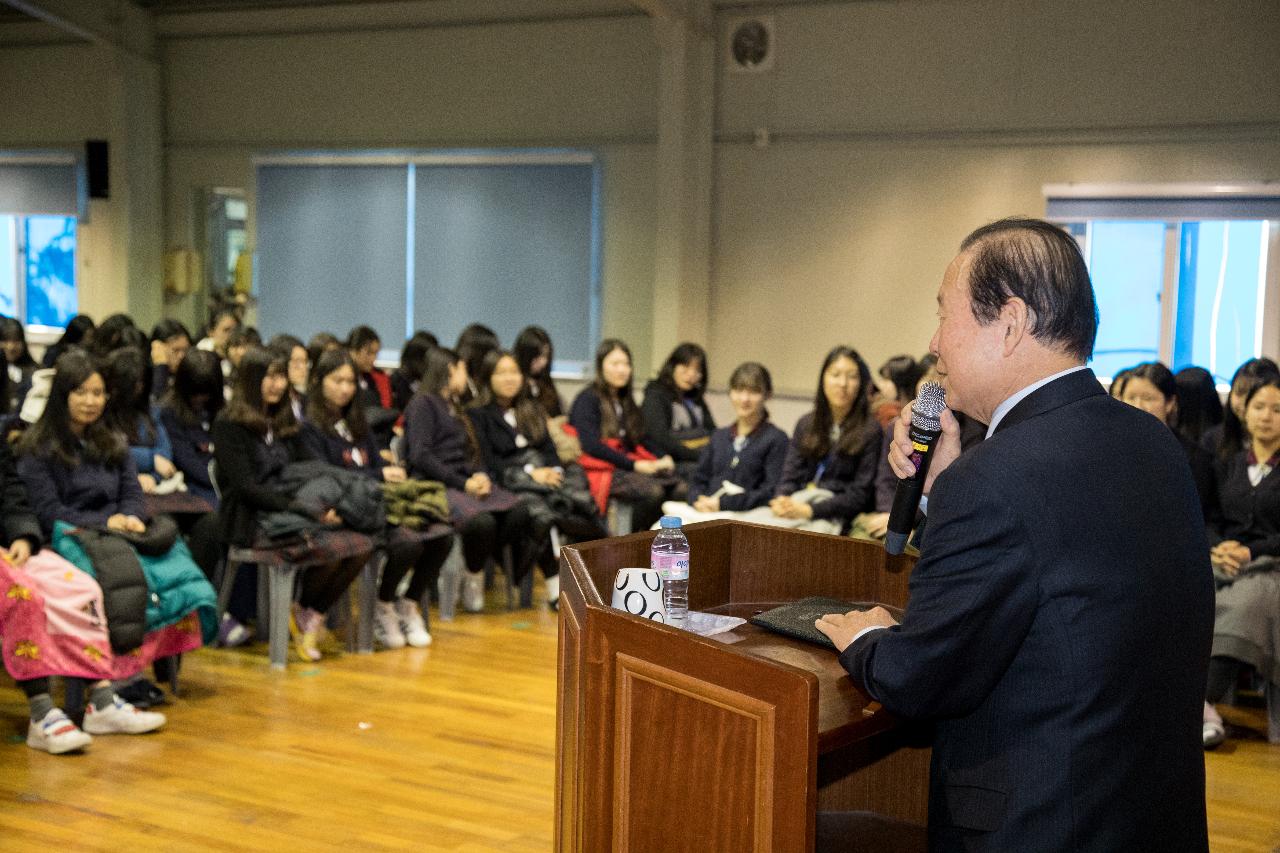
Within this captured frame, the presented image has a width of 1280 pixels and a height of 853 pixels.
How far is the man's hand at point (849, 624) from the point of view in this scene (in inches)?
78.1

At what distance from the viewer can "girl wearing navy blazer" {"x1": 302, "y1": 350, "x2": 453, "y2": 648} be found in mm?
5523

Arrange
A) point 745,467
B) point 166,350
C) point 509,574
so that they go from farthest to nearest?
point 166,350 < point 509,574 < point 745,467

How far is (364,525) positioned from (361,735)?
108 cm

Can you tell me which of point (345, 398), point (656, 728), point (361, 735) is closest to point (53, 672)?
point (361, 735)

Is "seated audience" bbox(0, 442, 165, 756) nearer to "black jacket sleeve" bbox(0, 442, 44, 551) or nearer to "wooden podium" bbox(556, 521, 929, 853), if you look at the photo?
"black jacket sleeve" bbox(0, 442, 44, 551)

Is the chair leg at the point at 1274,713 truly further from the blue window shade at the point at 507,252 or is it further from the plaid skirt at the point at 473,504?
the blue window shade at the point at 507,252

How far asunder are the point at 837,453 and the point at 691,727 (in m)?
3.76

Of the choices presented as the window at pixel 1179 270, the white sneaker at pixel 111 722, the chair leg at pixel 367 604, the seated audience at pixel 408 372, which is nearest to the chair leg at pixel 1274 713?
the chair leg at pixel 367 604

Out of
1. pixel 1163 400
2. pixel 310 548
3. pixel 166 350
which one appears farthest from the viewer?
pixel 166 350

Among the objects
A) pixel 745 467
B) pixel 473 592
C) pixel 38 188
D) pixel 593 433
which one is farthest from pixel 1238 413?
pixel 38 188

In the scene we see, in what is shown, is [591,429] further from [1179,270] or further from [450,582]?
[1179,270]

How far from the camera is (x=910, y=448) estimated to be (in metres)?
2.15

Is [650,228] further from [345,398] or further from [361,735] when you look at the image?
[361,735]

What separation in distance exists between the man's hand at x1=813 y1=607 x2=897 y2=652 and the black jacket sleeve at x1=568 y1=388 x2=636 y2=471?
4770 millimetres
